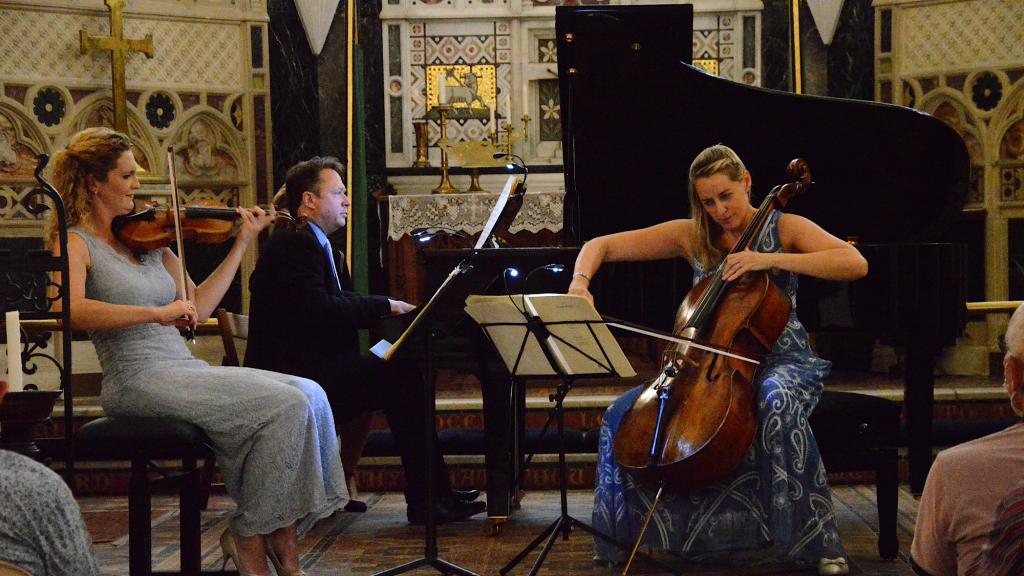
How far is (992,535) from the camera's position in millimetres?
1624

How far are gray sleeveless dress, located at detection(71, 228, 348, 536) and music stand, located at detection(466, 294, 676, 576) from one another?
0.63 m

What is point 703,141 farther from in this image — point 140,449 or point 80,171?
point 140,449

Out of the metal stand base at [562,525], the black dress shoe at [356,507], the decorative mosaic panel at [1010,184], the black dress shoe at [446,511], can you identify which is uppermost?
the decorative mosaic panel at [1010,184]

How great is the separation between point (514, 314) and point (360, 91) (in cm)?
320

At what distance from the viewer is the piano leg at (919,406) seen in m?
4.52

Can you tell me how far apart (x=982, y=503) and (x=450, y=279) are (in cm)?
165

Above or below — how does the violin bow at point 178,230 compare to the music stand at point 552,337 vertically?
above

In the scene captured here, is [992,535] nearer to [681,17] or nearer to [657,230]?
[657,230]

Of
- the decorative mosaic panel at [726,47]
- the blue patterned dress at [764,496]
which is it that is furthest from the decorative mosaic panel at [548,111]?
the blue patterned dress at [764,496]

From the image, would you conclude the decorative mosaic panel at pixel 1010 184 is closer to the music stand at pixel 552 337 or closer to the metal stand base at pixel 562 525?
the metal stand base at pixel 562 525

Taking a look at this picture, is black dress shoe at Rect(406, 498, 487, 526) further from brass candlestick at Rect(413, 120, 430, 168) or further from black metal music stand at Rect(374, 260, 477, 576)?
brass candlestick at Rect(413, 120, 430, 168)

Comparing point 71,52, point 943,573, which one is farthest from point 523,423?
point 71,52

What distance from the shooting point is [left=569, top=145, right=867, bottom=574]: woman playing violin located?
3.25m

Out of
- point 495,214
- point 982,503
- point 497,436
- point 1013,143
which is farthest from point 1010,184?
point 982,503
